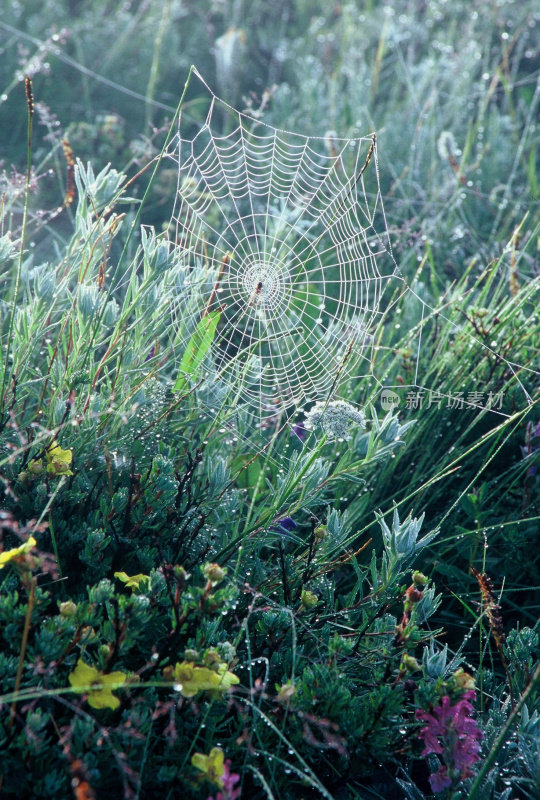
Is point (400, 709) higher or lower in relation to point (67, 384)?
lower

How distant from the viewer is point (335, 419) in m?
1.64

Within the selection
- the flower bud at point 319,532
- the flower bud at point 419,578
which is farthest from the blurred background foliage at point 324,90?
the flower bud at point 419,578

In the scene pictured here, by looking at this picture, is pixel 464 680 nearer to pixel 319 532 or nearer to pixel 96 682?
pixel 319 532

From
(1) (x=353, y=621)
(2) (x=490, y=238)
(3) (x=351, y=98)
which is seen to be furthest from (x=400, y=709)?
(3) (x=351, y=98)

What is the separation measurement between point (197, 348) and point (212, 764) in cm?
110

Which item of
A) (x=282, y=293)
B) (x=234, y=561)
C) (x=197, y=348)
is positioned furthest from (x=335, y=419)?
(x=282, y=293)

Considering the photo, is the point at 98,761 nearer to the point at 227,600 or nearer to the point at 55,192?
the point at 227,600

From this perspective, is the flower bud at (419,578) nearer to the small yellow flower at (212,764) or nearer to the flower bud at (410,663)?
the flower bud at (410,663)

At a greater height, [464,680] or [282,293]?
[282,293]

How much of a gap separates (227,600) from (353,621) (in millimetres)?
427

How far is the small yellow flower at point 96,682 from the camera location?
1.15 m

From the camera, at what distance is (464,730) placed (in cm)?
133

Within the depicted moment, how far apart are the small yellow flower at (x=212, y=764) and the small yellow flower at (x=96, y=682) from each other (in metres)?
0.15

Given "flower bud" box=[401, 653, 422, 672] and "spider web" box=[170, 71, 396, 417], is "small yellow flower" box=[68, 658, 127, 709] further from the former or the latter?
"spider web" box=[170, 71, 396, 417]
